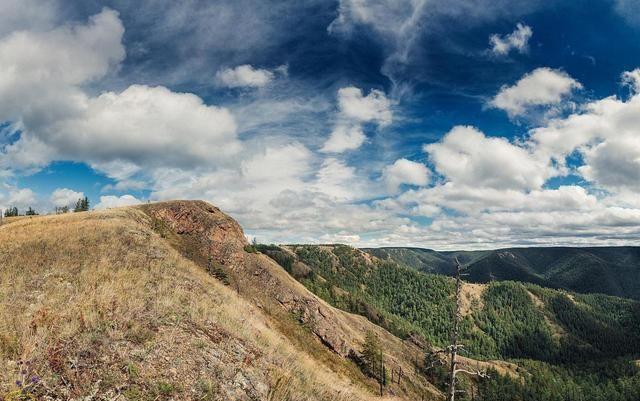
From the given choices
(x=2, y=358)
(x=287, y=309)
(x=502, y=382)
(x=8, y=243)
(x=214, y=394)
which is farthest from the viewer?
(x=502, y=382)

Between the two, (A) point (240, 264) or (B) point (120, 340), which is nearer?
(B) point (120, 340)

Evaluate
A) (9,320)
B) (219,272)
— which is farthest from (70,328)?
(219,272)

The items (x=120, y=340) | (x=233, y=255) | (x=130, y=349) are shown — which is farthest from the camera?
(x=233, y=255)

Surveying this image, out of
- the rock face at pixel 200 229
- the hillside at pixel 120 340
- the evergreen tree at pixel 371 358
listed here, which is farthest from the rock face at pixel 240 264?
the hillside at pixel 120 340

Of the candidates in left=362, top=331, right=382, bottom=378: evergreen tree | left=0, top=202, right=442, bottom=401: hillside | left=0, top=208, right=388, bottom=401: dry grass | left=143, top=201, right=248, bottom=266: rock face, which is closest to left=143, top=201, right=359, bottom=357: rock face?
left=143, top=201, right=248, bottom=266: rock face

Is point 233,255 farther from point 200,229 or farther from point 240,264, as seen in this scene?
point 200,229

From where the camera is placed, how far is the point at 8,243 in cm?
3200

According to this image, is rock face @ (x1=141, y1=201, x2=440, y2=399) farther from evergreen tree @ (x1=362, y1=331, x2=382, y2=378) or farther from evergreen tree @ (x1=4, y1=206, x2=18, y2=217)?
evergreen tree @ (x1=4, y1=206, x2=18, y2=217)

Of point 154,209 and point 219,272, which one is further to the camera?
point 154,209

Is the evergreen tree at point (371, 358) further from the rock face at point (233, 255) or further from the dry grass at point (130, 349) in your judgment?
the dry grass at point (130, 349)

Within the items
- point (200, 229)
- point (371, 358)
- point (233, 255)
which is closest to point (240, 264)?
point (233, 255)

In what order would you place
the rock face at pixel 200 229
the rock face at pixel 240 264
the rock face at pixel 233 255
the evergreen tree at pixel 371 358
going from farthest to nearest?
the evergreen tree at pixel 371 358 < the rock face at pixel 233 255 < the rock face at pixel 200 229 < the rock face at pixel 240 264

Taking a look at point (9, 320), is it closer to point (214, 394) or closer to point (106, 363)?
point (106, 363)

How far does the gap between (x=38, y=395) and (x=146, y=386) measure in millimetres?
2118
